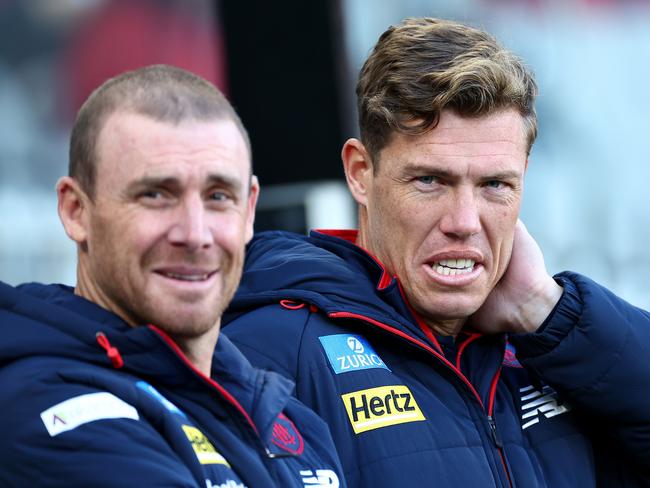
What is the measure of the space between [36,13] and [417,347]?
3.01 meters

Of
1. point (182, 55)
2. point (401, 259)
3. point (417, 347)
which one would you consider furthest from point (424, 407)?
point (182, 55)

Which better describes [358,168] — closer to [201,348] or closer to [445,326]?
[445,326]

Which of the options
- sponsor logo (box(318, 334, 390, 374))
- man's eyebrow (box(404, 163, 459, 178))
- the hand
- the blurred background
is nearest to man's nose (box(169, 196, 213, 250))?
sponsor logo (box(318, 334, 390, 374))

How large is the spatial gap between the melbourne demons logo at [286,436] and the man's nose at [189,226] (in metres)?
0.35

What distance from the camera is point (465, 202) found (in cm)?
238

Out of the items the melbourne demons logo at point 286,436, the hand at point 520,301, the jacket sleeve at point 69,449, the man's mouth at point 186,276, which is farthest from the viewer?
the hand at point 520,301

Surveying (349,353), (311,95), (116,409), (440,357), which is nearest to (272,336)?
(349,353)

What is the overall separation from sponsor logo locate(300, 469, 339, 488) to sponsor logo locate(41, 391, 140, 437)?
38 cm

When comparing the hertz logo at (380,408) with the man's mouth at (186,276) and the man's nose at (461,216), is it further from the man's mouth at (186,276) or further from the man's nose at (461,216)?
the man's mouth at (186,276)

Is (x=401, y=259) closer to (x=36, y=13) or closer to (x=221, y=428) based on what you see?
(x=221, y=428)

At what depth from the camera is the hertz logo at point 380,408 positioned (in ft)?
7.27

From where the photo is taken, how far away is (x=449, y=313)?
7.94ft

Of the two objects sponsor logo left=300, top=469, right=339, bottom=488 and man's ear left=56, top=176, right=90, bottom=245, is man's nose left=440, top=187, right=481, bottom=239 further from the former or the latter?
man's ear left=56, top=176, right=90, bottom=245

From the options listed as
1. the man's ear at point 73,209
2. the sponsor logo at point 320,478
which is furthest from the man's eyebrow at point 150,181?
the sponsor logo at point 320,478
